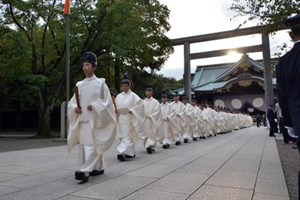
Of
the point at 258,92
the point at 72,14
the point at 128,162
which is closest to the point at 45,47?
the point at 72,14

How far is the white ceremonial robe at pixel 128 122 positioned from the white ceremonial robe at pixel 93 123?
6.38 feet

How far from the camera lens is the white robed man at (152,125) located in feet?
28.5

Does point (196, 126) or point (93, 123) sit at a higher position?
point (93, 123)

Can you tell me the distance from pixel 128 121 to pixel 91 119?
2.42 m

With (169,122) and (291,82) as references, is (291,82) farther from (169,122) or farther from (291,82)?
(169,122)

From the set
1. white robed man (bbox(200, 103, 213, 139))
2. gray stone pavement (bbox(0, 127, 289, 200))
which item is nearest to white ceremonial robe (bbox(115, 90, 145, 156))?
gray stone pavement (bbox(0, 127, 289, 200))

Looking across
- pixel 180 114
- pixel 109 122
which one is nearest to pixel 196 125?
pixel 180 114

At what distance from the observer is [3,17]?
15.7 meters

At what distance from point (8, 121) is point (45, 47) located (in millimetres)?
13848

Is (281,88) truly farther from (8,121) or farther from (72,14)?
(8,121)

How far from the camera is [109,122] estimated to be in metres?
5.28

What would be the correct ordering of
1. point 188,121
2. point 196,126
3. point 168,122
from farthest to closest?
point 196,126 < point 188,121 < point 168,122

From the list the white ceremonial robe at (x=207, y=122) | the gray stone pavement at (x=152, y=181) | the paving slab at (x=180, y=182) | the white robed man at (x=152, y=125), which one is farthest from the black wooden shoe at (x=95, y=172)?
the white ceremonial robe at (x=207, y=122)

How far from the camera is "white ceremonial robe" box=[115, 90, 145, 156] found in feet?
23.7
